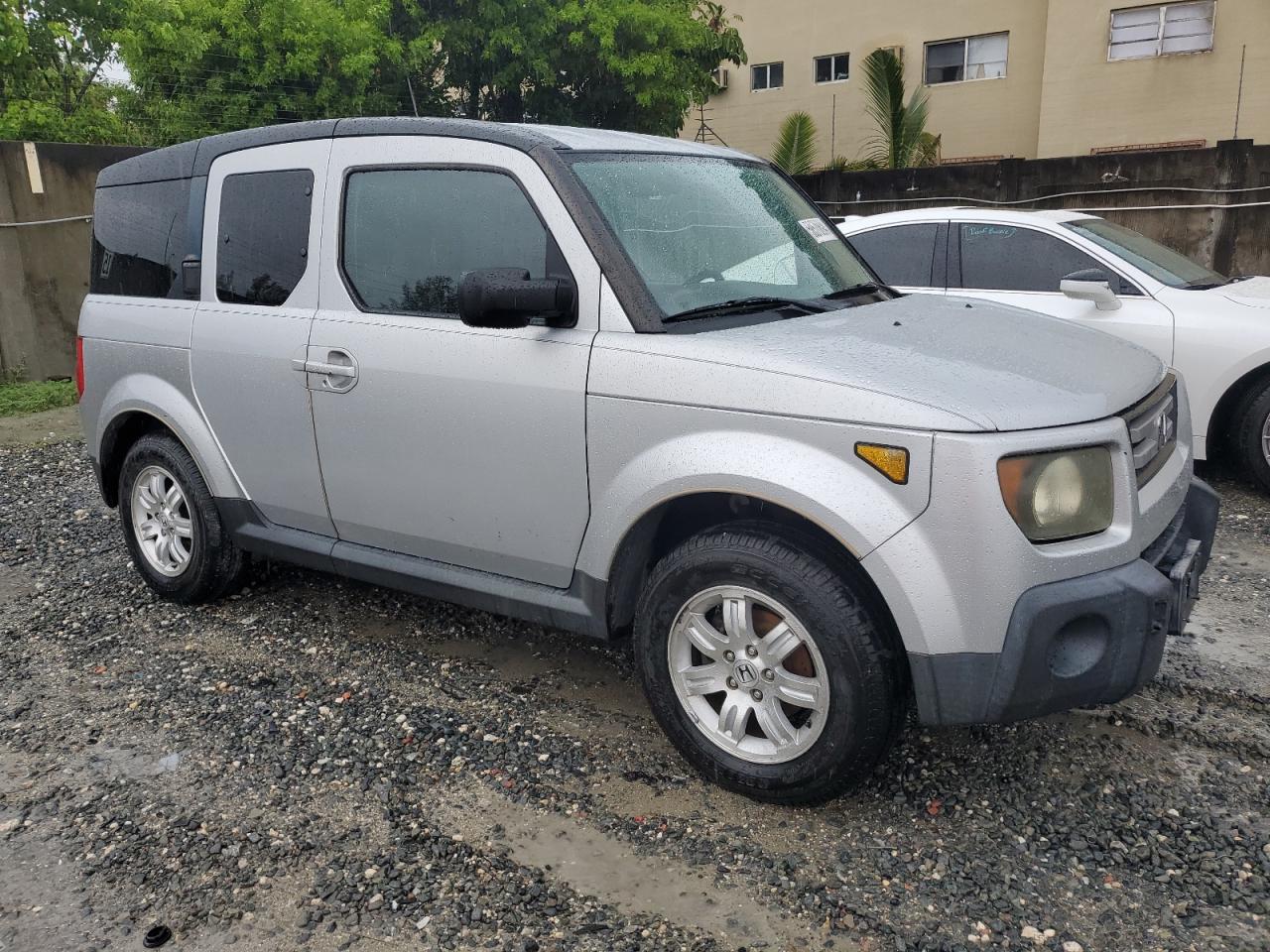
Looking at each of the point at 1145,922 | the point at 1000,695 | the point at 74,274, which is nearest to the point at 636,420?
the point at 1000,695

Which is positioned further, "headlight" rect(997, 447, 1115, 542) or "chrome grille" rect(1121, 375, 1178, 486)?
"chrome grille" rect(1121, 375, 1178, 486)

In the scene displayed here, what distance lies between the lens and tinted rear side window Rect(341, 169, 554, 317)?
343 centimetres

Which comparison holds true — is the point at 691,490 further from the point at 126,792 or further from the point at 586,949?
the point at 126,792

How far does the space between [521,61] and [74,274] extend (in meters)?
9.36

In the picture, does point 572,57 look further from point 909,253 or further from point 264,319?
point 264,319

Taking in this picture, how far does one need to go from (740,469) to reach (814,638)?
19.6 inches

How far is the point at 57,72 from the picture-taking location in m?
18.9

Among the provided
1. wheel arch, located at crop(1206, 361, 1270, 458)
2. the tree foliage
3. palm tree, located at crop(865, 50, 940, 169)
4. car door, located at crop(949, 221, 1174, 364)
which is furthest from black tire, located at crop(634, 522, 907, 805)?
palm tree, located at crop(865, 50, 940, 169)

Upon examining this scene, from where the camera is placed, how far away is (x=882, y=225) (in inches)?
274

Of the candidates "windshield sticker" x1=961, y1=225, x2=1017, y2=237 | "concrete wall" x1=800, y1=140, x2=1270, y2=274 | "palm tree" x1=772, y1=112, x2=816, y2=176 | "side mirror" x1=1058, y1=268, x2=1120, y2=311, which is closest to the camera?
"side mirror" x1=1058, y1=268, x2=1120, y2=311

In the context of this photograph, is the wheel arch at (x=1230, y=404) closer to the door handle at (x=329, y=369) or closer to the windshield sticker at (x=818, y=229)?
the windshield sticker at (x=818, y=229)

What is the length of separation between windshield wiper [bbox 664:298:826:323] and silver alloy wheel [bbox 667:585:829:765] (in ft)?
2.79

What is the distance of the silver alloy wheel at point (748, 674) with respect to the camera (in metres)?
2.92

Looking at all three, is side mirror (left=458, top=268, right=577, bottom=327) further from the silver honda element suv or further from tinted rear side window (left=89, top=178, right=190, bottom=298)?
tinted rear side window (left=89, top=178, right=190, bottom=298)
